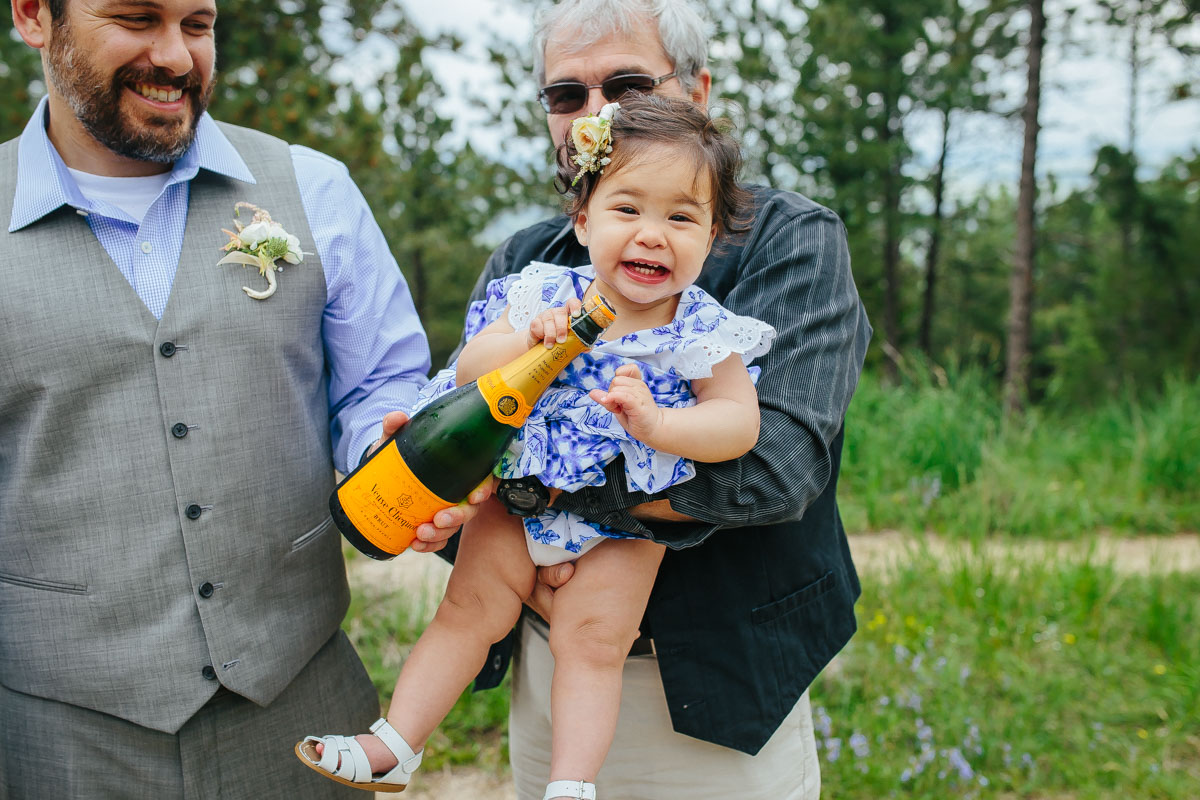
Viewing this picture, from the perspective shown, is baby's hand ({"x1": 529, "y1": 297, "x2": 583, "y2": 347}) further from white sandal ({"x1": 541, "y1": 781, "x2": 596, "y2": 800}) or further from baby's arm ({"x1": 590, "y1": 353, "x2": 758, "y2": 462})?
white sandal ({"x1": 541, "y1": 781, "x2": 596, "y2": 800})

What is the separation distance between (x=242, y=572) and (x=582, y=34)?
4.96ft

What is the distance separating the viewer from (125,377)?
6.32 feet

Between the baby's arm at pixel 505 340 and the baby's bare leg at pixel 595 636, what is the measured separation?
46 centimetres

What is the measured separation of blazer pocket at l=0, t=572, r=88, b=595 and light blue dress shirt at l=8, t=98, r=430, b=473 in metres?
0.63

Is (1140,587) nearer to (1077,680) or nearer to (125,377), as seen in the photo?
(1077,680)

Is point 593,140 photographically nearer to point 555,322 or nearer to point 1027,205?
point 555,322

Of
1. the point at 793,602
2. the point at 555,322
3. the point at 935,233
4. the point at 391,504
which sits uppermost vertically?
the point at 555,322

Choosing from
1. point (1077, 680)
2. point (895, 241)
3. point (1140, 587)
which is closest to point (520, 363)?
point (1077, 680)

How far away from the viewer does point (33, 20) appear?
204 cm

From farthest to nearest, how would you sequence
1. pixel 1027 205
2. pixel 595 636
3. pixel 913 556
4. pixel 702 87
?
1. pixel 1027 205
2. pixel 913 556
3. pixel 702 87
4. pixel 595 636

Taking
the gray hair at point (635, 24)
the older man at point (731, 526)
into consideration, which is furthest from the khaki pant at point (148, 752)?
the gray hair at point (635, 24)

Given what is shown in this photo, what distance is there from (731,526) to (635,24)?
1217 millimetres

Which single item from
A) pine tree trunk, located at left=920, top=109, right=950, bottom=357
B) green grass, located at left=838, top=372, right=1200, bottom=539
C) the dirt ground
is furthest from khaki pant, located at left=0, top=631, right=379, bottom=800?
pine tree trunk, located at left=920, top=109, right=950, bottom=357

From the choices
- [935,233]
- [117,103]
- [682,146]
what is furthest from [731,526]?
[935,233]
